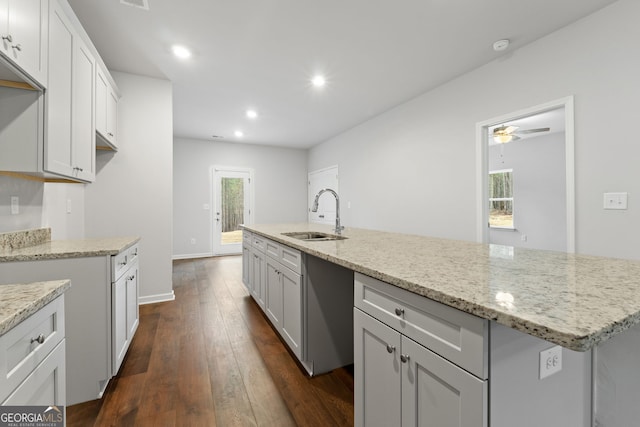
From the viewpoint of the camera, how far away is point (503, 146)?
626 cm

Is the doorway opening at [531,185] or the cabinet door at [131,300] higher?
the doorway opening at [531,185]

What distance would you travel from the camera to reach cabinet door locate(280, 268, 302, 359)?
1882 millimetres

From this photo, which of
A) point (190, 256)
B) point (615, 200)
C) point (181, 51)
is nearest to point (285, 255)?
point (181, 51)

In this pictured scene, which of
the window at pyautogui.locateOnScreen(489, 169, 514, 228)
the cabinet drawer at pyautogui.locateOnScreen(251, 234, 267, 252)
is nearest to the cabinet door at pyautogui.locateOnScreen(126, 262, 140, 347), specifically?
the cabinet drawer at pyautogui.locateOnScreen(251, 234, 267, 252)

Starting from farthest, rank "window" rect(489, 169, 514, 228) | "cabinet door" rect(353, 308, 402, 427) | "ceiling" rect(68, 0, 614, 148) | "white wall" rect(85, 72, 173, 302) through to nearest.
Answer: "window" rect(489, 169, 514, 228) → "white wall" rect(85, 72, 173, 302) → "ceiling" rect(68, 0, 614, 148) → "cabinet door" rect(353, 308, 402, 427)

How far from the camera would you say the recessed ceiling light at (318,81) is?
134 inches

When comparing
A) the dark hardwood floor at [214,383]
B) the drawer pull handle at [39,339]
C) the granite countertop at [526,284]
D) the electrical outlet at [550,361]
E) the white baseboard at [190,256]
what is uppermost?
the granite countertop at [526,284]

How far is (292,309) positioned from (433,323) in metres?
1.29

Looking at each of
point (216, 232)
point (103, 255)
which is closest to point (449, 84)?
point (103, 255)

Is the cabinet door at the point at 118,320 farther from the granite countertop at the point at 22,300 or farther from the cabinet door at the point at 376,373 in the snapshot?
the cabinet door at the point at 376,373

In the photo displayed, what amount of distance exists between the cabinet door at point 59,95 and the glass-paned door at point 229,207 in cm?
462

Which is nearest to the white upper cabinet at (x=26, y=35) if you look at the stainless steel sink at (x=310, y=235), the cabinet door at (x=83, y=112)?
the cabinet door at (x=83, y=112)

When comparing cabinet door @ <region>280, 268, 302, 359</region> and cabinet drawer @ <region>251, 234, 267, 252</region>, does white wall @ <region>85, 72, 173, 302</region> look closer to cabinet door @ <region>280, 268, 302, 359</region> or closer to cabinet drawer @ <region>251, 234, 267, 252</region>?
cabinet drawer @ <region>251, 234, 267, 252</region>

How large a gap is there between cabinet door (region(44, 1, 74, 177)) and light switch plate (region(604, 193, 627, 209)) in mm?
3787
